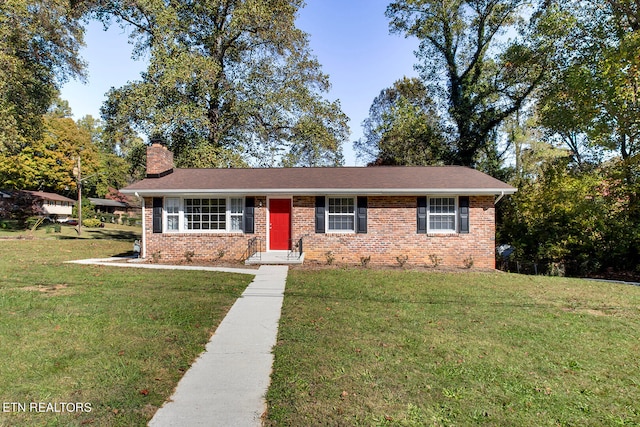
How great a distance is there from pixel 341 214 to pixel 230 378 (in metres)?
9.95

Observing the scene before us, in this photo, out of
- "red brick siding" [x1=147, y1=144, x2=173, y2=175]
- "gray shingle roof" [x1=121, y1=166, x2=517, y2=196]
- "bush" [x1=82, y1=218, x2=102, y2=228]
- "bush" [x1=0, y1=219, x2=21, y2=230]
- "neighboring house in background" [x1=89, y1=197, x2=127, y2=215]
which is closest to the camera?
"gray shingle roof" [x1=121, y1=166, x2=517, y2=196]

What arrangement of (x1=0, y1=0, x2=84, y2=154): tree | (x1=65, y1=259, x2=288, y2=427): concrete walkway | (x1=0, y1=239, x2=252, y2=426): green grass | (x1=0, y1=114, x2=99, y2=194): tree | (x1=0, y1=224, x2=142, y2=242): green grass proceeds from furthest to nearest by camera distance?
(x1=0, y1=114, x2=99, y2=194): tree
(x1=0, y1=224, x2=142, y2=242): green grass
(x1=0, y1=0, x2=84, y2=154): tree
(x1=0, y1=239, x2=252, y2=426): green grass
(x1=65, y1=259, x2=288, y2=427): concrete walkway

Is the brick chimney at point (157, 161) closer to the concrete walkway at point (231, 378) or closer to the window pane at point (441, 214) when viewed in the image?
the concrete walkway at point (231, 378)

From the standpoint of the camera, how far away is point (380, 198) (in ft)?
43.9

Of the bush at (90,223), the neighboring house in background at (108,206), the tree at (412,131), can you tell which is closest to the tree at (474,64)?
the tree at (412,131)

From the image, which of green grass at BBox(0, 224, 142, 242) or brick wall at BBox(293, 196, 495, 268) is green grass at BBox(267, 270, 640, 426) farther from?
green grass at BBox(0, 224, 142, 242)

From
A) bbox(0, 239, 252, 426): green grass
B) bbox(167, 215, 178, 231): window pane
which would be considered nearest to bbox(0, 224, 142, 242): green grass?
bbox(167, 215, 178, 231): window pane

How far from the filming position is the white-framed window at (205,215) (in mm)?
13750

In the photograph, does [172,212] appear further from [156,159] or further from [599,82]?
[599,82]

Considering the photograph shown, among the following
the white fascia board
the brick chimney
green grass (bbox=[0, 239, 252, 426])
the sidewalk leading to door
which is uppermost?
the brick chimney

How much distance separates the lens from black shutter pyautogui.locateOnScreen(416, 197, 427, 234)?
13.3 metres

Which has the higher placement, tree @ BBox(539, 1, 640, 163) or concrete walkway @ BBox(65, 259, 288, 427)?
tree @ BBox(539, 1, 640, 163)

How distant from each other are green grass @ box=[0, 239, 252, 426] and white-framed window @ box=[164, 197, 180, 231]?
4065 millimetres

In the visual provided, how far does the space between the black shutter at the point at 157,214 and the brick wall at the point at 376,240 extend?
0.23 meters
